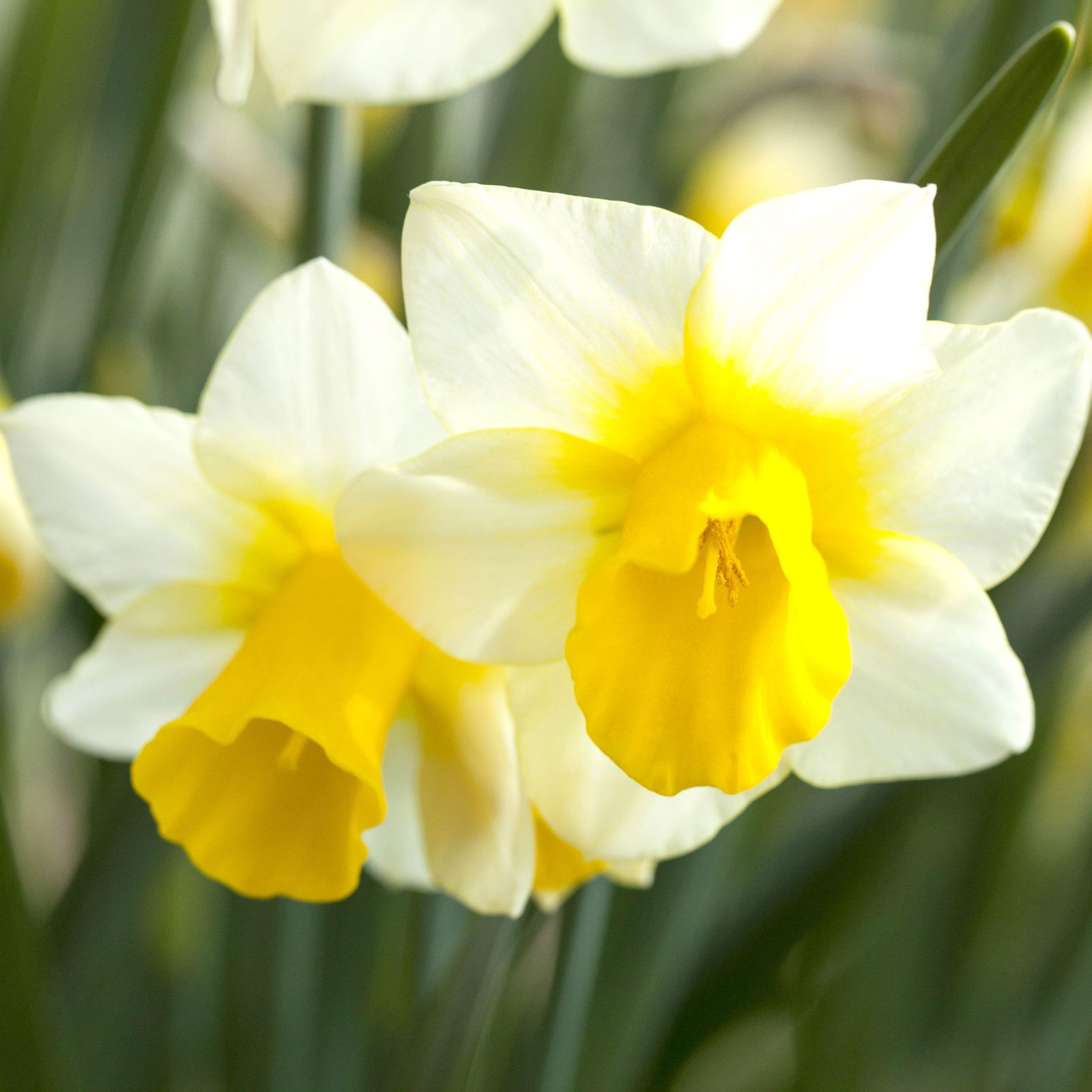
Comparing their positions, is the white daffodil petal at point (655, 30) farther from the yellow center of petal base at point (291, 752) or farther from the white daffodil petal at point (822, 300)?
the yellow center of petal base at point (291, 752)

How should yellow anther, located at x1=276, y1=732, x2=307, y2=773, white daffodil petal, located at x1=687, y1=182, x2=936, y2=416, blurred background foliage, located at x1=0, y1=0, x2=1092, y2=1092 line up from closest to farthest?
white daffodil petal, located at x1=687, y1=182, x2=936, y2=416, yellow anther, located at x1=276, y1=732, x2=307, y2=773, blurred background foliage, located at x1=0, y1=0, x2=1092, y2=1092

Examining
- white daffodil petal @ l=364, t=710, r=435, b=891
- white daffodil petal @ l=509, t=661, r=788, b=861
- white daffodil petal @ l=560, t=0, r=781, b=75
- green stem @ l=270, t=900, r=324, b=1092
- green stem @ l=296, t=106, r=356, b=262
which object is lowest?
green stem @ l=270, t=900, r=324, b=1092

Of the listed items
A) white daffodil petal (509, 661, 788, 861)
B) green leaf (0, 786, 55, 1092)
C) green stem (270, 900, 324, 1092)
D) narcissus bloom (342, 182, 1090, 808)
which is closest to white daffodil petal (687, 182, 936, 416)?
narcissus bloom (342, 182, 1090, 808)

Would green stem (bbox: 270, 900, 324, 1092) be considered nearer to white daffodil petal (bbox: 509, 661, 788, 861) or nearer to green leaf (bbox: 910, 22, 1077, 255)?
white daffodil petal (bbox: 509, 661, 788, 861)

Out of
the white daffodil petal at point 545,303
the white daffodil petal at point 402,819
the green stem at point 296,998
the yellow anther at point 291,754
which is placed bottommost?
the green stem at point 296,998

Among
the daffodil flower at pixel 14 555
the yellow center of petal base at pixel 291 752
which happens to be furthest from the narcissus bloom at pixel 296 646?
the daffodil flower at pixel 14 555

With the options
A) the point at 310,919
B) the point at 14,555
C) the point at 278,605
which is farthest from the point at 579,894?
the point at 14,555
